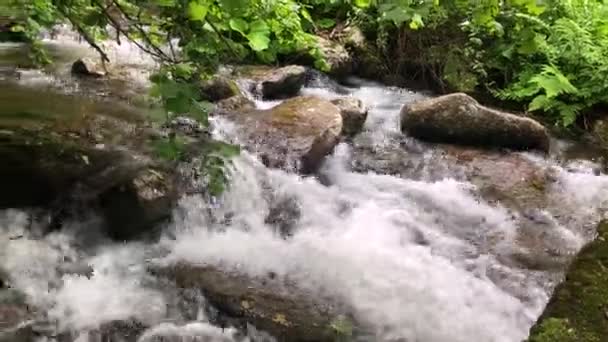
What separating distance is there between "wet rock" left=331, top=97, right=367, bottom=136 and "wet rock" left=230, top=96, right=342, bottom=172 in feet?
1.13

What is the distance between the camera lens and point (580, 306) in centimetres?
252

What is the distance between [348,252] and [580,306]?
2.53 metres

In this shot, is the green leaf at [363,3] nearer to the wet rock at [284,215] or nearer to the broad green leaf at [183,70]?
the broad green leaf at [183,70]

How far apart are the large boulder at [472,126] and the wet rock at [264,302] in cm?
313

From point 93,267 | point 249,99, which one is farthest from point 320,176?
point 93,267

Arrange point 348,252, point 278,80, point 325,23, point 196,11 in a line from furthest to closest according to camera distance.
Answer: point 325,23 → point 278,80 → point 348,252 → point 196,11

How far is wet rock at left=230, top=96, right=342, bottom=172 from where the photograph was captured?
593 centimetres

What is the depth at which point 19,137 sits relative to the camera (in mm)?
5281

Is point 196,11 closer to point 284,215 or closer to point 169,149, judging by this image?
point 169,149

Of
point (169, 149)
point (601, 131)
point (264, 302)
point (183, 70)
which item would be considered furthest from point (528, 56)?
point (169, 149)

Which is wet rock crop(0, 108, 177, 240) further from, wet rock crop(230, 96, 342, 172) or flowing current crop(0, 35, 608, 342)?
wet rock crop(230, 96, 342, 172)

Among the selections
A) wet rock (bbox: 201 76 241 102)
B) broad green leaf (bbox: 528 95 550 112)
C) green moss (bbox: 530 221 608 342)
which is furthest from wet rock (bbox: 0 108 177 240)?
broad green leaf (bbox: 528 95 550 112)

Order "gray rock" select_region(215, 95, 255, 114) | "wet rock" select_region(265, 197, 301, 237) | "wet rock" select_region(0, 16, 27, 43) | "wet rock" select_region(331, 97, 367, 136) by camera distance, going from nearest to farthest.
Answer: "wet rock" select_region(0, 16, 27, 43), "wet rock" select_region(265, 197, 301, 237), "gray rock" select_region(215, 95, 255, 114), "wet rock" select_region(331, 97, 367, 136)

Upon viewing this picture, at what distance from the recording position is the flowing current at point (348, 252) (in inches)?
163
